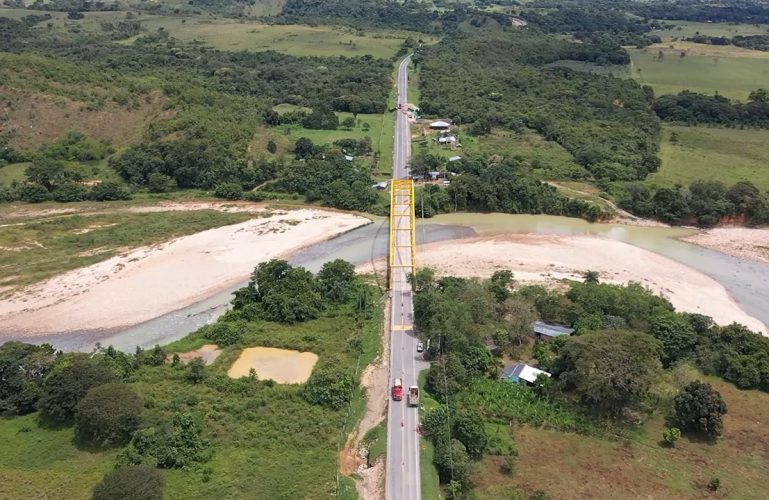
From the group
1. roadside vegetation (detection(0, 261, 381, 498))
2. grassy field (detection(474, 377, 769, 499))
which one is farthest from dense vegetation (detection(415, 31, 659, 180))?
roadside vegetation (detection(0, 261, 381, 498))

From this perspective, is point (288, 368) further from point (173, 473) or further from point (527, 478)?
point (527, 478)

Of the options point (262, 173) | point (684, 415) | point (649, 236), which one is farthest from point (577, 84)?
point (684, 415)

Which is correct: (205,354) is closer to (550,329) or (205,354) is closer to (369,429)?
(369,429)

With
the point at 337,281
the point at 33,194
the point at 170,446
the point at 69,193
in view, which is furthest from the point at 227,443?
the point at 33,194

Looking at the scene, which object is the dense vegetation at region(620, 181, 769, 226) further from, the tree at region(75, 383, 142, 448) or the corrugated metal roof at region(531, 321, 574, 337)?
the tree at region(75, 383, 142, 448)

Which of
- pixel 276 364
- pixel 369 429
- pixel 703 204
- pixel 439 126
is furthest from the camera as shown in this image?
pixel 439 126

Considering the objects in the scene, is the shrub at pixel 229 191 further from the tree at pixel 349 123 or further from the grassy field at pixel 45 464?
the grassy field at pixel 45 464
